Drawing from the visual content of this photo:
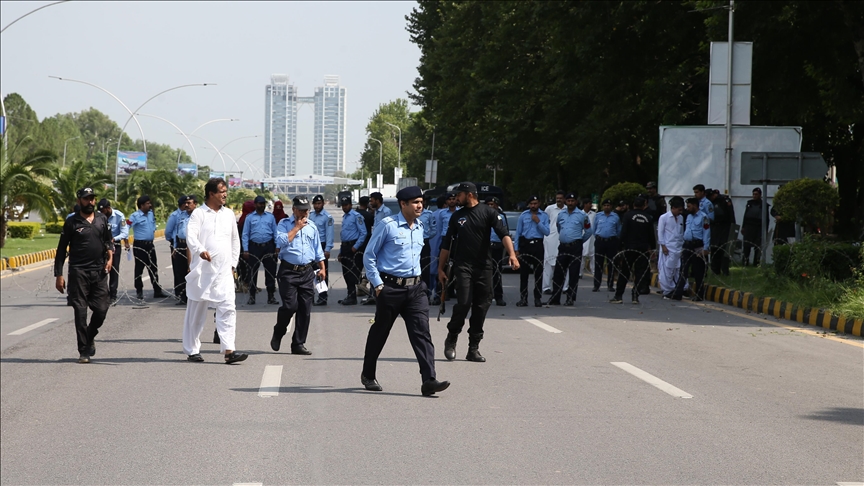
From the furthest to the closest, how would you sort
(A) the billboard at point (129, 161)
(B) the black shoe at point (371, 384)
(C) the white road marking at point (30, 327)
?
(A) the billboard at point (129, 161) < (C) the white road marking at point (30, 327) < (B) the black shoe at point (371, 384)

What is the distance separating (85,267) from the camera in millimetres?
10766

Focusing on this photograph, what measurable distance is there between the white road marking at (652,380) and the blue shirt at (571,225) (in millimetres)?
6552

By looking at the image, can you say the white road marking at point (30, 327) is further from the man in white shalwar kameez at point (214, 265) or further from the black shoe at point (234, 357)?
the black shoe at point (234, 357)

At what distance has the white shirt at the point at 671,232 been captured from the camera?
17.8 metres

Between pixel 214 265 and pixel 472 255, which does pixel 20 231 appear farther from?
pixel 472 255

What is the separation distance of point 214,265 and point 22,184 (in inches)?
1003

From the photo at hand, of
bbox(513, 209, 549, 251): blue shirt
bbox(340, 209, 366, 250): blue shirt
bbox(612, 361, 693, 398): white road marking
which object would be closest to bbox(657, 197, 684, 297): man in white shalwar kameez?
bbox(513, 209, 549, 251): blue shirt

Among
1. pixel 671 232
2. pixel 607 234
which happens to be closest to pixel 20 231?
pixel 607 234

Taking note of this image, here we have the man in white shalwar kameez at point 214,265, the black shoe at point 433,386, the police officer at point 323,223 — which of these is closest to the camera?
the black shoe at point 433,386

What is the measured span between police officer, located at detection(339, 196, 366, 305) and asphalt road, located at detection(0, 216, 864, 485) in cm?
450

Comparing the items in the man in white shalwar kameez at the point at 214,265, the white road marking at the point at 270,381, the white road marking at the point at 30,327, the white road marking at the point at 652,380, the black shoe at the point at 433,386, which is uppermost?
the man in white shalwar kameez at the point at 214,265

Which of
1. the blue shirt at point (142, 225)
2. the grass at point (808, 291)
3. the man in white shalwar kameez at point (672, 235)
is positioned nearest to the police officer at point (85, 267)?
the blue shirt at point (142, 225)

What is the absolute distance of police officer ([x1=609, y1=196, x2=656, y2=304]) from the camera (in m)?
17.7

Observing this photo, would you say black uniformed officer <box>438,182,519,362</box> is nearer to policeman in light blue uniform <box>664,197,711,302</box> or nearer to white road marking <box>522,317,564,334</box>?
white road marking <box>522,317,564,334</box>
